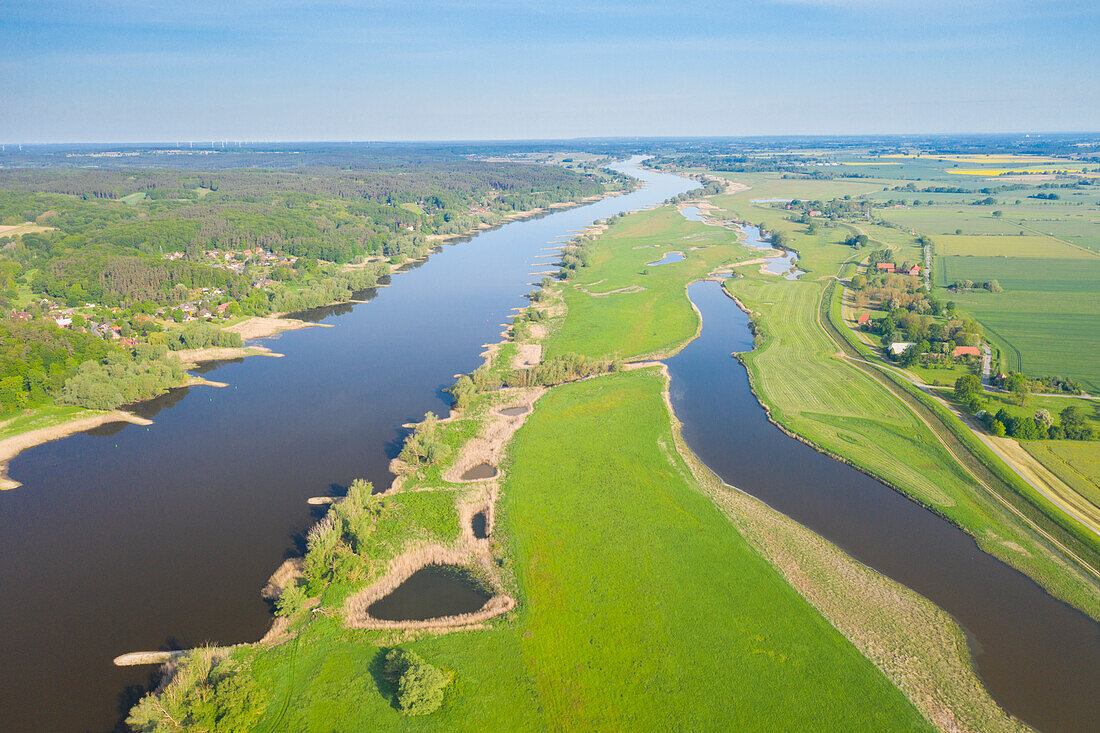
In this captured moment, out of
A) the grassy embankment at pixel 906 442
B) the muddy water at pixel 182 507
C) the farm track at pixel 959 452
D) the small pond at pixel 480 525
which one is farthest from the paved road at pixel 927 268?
the small pond at pixel 480 525

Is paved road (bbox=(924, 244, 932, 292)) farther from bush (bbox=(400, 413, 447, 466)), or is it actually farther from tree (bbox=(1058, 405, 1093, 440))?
bush (bbox=(400, 413, 447, 466))

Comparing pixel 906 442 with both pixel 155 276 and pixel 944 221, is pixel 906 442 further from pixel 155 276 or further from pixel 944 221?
pixel 944 221

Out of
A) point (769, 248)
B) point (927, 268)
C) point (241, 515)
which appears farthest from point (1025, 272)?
Answer: point (241, 515)

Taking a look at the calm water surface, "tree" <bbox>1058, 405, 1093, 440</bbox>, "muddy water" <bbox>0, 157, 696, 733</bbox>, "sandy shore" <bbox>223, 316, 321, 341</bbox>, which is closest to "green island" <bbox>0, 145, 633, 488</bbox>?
"sandy shore" <bbox>223, 316, 321, 341</bbox>

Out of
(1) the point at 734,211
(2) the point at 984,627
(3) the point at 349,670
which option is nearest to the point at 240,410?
(3) the point at 349,670

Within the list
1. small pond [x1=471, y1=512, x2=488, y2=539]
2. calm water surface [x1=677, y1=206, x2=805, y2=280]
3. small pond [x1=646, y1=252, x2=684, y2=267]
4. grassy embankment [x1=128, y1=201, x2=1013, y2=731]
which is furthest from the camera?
small pond [x1=646, y1=252, x2=684, y2=267]

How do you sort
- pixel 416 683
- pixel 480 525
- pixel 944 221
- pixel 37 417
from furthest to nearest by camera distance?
1. pixel 944 221
2. pixel 37 417
3. pixel 480 525
4. pixel 416 683

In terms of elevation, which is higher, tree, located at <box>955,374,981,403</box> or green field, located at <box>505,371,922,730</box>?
tree, located at <box>955,374,981,403</box>
